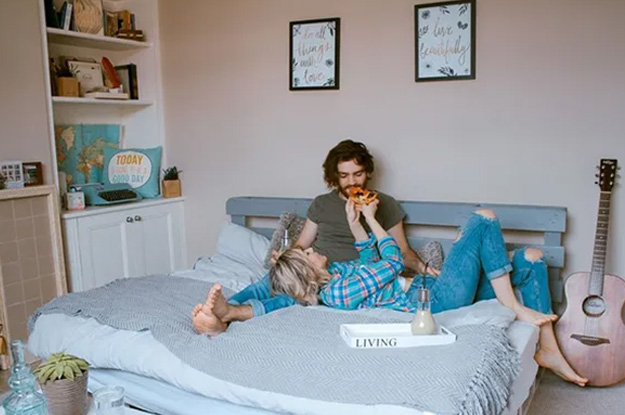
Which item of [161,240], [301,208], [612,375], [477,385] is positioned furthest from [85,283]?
[612,375]

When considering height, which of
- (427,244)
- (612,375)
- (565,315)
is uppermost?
(427,244)

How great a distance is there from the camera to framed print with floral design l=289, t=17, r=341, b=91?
3.12m

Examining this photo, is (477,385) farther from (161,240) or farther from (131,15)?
(131,15)

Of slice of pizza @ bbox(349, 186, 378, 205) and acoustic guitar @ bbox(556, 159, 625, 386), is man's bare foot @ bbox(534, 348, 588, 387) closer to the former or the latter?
acoustic guitar @ bbox(556, 159, 625, 386)

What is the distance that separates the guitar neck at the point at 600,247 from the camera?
247 centimetres

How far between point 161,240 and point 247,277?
1117mm

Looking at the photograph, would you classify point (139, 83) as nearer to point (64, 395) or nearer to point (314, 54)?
point (314, 54)

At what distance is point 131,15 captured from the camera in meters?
3.64

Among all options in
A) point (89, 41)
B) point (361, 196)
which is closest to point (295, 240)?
point (361, 196)

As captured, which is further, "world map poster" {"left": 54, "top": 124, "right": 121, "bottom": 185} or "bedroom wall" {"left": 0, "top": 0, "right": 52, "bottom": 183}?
"world map poster" {"left": 54, "top": 124, "right": 121, "bottom": 185}

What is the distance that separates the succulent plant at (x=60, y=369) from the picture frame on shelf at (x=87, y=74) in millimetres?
2244

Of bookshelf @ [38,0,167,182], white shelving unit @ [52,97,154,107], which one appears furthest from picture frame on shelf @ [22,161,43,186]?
bookshelf @ [38,0,167,182]

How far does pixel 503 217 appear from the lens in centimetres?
275

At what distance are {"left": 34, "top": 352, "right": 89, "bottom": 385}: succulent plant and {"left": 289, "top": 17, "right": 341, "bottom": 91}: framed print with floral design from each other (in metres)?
2.09
